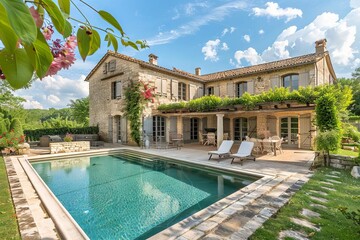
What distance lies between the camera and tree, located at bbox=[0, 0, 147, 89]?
0.37 metres

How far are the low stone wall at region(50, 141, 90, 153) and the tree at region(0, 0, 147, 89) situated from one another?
510 inches

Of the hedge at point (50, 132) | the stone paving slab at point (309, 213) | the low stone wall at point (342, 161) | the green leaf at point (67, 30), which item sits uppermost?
the green leaf at point (67, 30)

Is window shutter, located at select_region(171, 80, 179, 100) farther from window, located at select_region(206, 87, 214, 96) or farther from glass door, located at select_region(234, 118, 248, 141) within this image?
glass door, located at select_region(234, 118, 248, 141)

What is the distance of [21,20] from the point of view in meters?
0.37

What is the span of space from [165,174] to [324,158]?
20.9 ft

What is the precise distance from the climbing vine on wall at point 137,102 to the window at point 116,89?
6.88 ft

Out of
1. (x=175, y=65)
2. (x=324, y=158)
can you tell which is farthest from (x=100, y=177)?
(x=175, y=65)

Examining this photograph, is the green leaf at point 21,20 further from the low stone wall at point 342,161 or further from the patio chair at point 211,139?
the patio chair at point 211,139

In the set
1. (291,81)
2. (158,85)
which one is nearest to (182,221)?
(158,85)

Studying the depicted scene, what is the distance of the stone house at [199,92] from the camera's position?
1363cm

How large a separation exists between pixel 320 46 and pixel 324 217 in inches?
587

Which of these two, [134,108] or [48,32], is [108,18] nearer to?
[48,32]

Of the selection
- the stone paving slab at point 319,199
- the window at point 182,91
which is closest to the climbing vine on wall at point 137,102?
the window at point 182,91

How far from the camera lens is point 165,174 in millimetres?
8188
